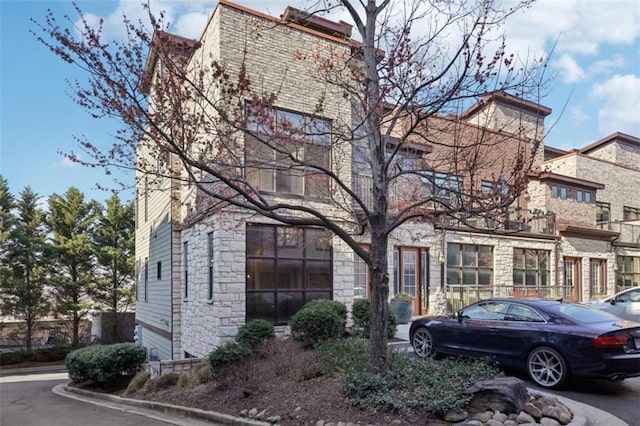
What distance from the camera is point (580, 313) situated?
814 cm

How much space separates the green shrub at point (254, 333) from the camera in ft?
34.2

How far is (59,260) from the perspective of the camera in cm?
2623

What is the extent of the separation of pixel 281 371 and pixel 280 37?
8713 mm

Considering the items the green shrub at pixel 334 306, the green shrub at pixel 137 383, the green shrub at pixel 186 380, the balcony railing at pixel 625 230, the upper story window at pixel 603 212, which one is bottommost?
the green shrub at pixel 137 383

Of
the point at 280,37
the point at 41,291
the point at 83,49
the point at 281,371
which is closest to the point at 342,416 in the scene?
the point at 281,371

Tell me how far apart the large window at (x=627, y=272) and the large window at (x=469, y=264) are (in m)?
10.0

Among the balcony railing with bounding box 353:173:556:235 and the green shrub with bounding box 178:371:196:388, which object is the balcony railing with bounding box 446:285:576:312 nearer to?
the balcony railing with bounding box 353:173:556:235

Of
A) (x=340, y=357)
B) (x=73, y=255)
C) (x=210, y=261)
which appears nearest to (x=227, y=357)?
(x=340, y=357)

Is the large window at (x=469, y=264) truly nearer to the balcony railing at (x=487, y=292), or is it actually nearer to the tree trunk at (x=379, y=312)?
the balcony railing at (x=487, y=292)

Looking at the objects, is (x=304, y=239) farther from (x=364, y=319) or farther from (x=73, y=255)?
(x=73, y=255)

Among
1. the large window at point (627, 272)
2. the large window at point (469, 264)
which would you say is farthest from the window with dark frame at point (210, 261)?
→ the large window at point (627, 272)

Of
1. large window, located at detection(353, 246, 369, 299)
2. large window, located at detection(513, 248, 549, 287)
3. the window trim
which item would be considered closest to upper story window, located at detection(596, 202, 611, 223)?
large window, located at detection(513, 248, 549, 287)

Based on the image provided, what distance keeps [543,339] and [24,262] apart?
25309 mm

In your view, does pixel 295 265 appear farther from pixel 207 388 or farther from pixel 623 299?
pixel 623 299
